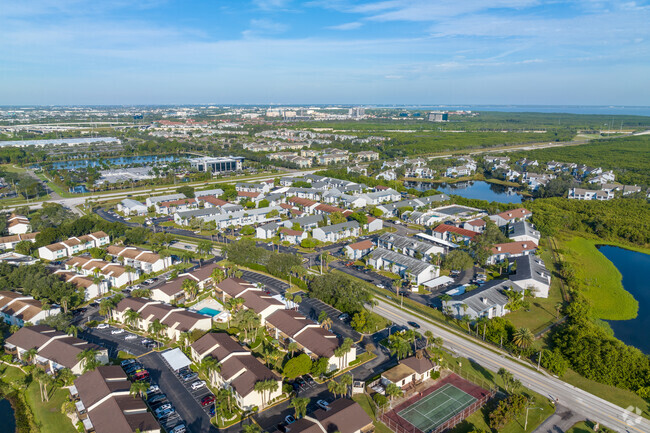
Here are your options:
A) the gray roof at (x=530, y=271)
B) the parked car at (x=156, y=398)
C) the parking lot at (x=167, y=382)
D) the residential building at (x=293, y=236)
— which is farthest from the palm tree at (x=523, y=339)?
the residential building at (x=293, y=236)

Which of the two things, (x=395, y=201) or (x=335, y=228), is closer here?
(x=335, y=228)

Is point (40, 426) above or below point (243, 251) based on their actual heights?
below

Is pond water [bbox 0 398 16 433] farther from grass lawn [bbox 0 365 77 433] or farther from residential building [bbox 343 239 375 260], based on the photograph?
residential building [bbox 343 239 375 260]

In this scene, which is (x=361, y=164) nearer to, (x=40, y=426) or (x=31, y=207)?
(x=31, y=207)

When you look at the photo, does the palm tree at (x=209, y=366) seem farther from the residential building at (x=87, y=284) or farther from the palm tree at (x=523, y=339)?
the palm tree at (x=523, y=339)

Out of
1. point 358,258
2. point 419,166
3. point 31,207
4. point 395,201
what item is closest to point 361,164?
point 419,166

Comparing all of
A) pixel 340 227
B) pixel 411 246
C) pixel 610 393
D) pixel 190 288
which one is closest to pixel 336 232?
pixel 340 227
